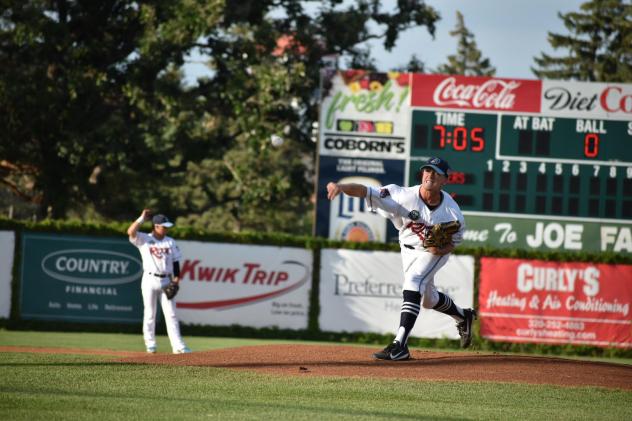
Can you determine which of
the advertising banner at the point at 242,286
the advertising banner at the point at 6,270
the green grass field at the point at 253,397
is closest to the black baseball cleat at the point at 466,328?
the green grass field at the point at 253,397

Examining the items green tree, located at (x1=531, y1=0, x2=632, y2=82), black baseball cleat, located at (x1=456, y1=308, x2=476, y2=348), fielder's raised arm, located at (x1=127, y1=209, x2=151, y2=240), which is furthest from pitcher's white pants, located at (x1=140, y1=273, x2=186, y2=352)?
green tree, located at (x1=531, y1=0, x2=632, y2=82)

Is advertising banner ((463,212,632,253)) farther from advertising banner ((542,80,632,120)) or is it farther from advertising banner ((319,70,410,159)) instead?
advertising banner ((319,70,410,159))

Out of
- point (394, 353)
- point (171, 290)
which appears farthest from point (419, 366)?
point (171, 290)

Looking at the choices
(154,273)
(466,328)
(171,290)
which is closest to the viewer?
(466,328)

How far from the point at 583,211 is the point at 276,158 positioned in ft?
81.9

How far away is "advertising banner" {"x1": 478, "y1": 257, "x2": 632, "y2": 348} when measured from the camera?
60.9 feet

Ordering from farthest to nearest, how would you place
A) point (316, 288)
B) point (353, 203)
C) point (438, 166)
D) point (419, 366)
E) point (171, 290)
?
point (316, 288)
point (353, 203)
point (171, 290)
point (419, 366)
point (438, 166)

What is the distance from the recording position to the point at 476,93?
18.2 meters

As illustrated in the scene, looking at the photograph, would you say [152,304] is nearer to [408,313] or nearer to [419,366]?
[408,313]

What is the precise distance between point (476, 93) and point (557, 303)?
4.70 meters

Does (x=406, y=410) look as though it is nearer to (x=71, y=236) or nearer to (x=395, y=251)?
(x=395, y=251)

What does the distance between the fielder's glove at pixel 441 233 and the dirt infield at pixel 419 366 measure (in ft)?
4.08

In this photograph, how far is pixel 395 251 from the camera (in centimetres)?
1883

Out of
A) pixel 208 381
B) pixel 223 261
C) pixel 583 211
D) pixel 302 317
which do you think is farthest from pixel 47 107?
pixel 208 381
